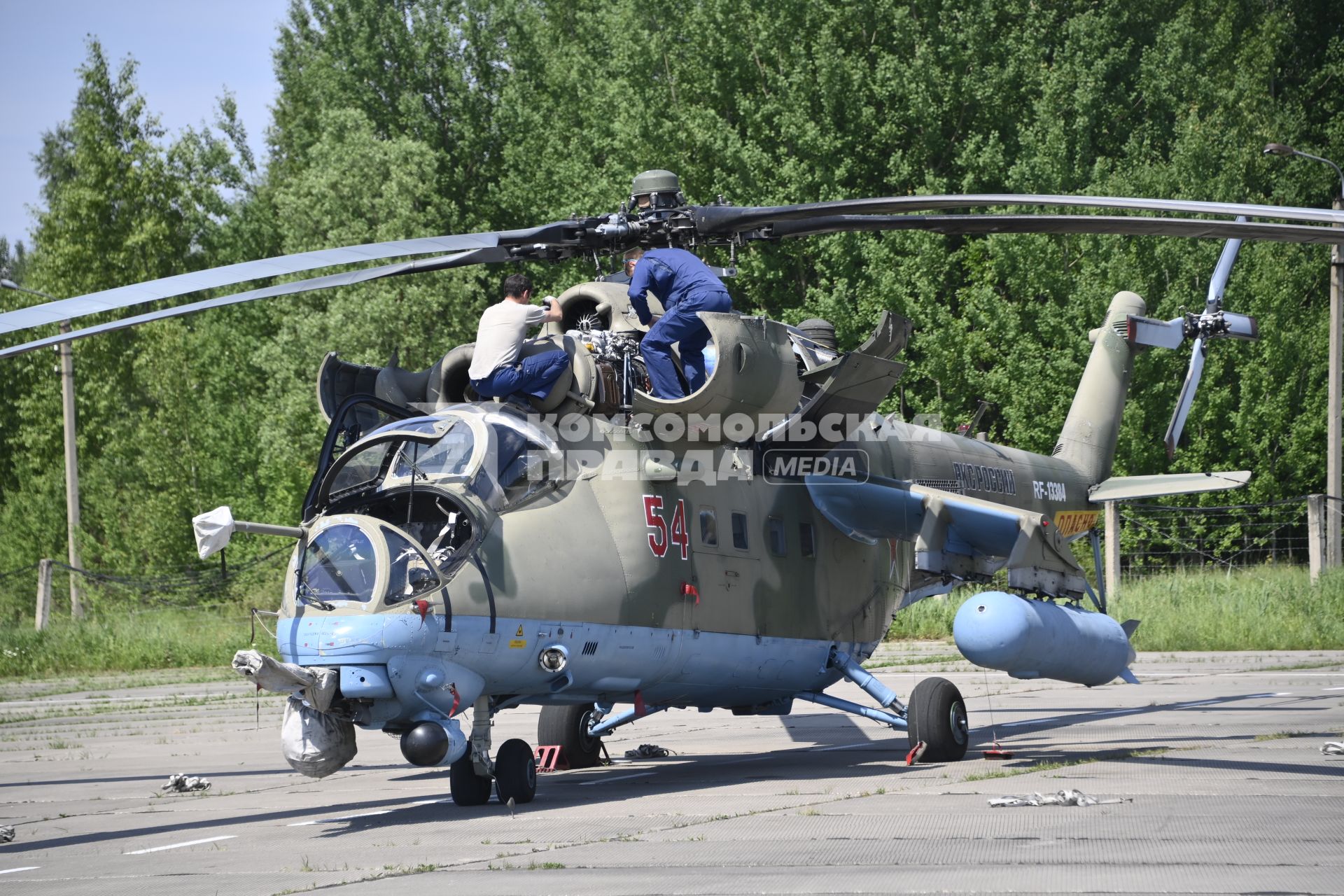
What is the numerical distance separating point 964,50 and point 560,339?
3194 cm

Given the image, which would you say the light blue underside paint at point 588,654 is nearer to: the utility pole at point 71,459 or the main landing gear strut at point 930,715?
the main landing gear strut at point 930,715

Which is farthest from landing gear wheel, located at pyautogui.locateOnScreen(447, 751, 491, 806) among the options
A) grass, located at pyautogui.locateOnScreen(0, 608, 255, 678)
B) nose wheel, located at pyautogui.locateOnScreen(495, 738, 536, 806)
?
grass, located at pyautogui.locateOnScreen(0, 608, 255, 678)

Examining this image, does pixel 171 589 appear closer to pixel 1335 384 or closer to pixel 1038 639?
pixel 1038 639

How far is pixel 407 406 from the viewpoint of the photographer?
10891 mm

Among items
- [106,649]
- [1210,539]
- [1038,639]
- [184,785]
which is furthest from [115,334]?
[1038,639]

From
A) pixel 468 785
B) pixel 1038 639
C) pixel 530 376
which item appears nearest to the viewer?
pixel 468 785

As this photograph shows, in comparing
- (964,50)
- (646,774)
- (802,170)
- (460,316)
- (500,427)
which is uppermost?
(964,50)

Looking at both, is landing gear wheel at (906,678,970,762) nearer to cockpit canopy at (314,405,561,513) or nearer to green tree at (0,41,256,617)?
cockpit canopy at (314,405,561,513)

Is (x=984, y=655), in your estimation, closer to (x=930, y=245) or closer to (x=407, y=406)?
(x=407, y=406)

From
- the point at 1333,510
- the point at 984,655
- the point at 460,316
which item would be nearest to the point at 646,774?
the point at 984,655

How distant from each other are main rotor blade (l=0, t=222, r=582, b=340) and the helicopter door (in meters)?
2.47

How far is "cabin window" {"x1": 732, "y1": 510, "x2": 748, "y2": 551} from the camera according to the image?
448 inches

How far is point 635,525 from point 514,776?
195 centimetres

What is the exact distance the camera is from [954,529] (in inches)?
483
